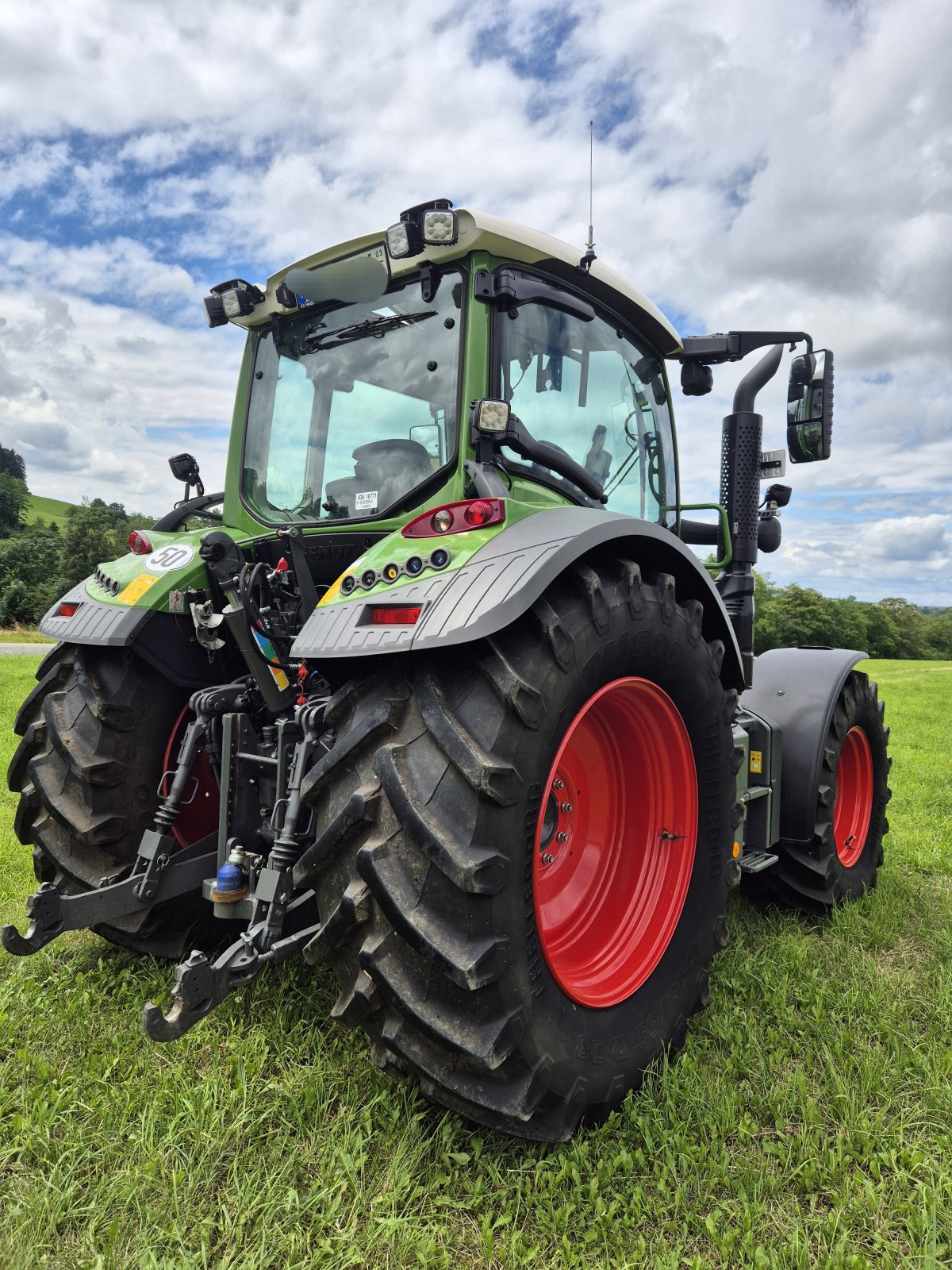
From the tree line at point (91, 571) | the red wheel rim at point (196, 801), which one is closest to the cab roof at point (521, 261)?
→ the red wheel rim at point (196, 801)

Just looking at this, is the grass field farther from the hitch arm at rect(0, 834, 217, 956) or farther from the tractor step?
the tractor step

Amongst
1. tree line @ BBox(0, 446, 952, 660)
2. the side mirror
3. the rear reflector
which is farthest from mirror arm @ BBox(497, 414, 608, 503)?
tree line @ BBox(0, 446, 952, 660)

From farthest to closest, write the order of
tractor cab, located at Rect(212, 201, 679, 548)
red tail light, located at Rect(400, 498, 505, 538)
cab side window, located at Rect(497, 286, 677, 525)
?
cab side window, located at Rect(497, 286, 677, 525), tractor cab, located at Rect(212, 201, 679, 548), red tail light, located at Rect(400, 498, 505, 538)

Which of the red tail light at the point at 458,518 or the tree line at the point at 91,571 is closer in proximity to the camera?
the red tail light at the point at 458,518

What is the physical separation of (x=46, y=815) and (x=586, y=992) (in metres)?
1.83

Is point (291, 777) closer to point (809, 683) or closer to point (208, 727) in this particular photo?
point (208, 727)

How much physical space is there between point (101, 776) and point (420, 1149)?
1459 millimetres

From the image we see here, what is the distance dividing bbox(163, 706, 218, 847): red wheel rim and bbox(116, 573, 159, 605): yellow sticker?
1.34 ft

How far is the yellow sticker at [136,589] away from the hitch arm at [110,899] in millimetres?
811

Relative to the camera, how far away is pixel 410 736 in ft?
5.96

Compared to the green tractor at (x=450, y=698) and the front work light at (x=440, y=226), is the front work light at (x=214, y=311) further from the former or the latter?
the front work light at (x=440, y=226)

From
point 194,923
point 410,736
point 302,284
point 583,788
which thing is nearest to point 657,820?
point 583,788

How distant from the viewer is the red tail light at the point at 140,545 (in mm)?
2904

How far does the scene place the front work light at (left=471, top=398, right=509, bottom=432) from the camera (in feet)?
7.43
